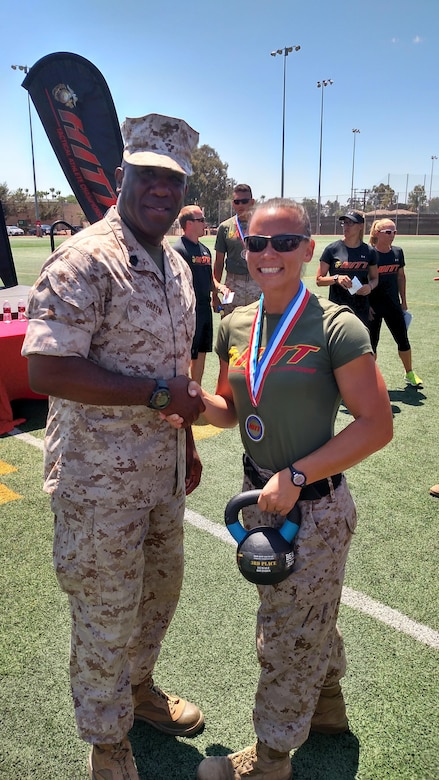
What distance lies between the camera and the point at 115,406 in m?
1.90

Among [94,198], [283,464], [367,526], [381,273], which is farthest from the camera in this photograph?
[94,198]

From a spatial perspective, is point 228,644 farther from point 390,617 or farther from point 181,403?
point 181,403

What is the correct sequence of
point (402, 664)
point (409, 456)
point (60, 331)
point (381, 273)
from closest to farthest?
point (60, 331) → point (402, 664) → point (409, 456) → point (381, 273)

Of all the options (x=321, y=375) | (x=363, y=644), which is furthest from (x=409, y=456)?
(x=321, y=375)

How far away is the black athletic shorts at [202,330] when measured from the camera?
677cm

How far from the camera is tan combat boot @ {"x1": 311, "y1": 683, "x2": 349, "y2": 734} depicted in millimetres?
2273

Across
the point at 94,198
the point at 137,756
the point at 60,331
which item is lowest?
the point at 137,756

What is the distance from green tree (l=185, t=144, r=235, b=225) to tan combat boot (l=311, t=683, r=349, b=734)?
277ft

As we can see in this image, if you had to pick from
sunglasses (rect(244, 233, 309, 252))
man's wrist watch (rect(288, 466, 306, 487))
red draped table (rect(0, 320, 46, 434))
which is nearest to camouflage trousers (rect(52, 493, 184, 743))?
man's wrist watch (rect(288, 466, 306, 487))

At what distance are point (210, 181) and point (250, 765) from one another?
89.0 meters

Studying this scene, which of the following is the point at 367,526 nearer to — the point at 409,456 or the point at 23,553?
the point at 409,456

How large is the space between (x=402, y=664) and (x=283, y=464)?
1.46 m

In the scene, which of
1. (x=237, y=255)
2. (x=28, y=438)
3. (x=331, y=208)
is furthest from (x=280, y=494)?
(x=331, y=208)

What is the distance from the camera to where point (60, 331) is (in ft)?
5.66
